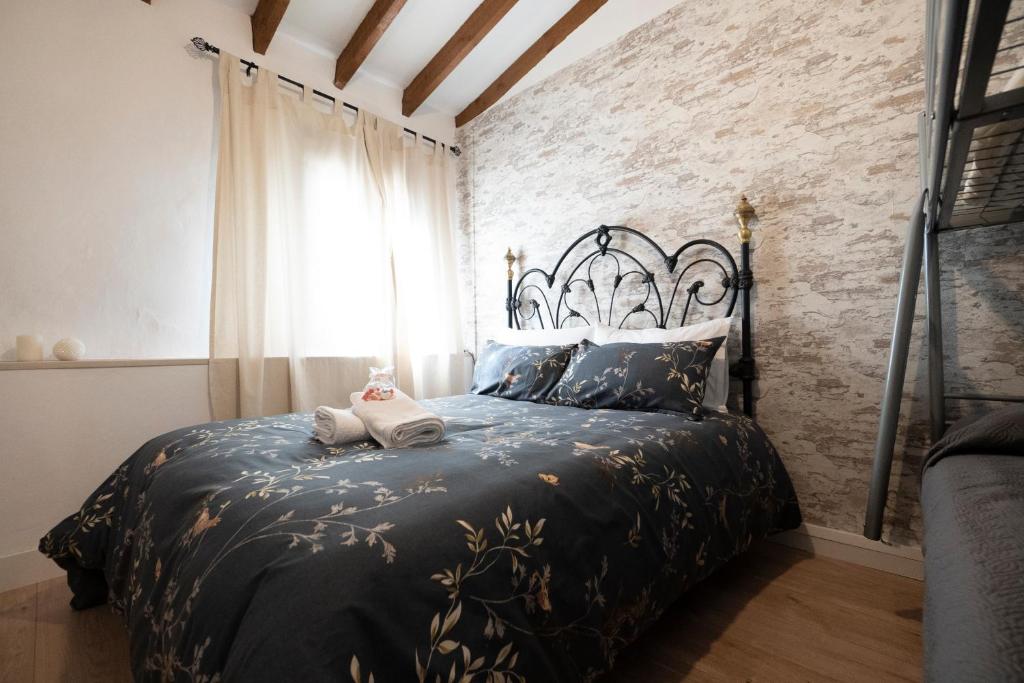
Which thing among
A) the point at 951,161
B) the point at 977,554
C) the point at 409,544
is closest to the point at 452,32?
the point at 951,161

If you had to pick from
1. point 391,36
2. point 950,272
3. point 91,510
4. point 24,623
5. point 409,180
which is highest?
point 391,36

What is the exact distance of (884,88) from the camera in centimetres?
179

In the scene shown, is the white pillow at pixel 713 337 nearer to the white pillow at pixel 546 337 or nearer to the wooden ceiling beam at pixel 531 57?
the white pillow at pixel 546 337

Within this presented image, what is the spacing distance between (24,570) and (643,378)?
2.64 meters

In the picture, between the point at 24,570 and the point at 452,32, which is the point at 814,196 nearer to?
the point at 452,32

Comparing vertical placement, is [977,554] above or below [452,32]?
below

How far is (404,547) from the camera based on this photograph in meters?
0.73

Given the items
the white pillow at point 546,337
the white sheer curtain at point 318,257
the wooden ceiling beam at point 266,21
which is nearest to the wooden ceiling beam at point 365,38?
the white sheer curtain at point 318,257

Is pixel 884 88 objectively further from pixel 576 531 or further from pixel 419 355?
pixel 419 355

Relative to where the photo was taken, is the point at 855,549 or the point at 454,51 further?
the point at 454,51

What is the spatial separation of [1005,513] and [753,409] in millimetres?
1462

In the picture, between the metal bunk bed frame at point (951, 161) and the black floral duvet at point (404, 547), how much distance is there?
1.94 ft

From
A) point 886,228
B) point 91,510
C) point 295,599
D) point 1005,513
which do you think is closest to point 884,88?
point 886,228

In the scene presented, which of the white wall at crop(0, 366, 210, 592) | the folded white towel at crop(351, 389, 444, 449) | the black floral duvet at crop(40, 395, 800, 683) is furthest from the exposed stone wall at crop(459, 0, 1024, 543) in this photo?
the white wall at crop(0, 366, 210, 592)
